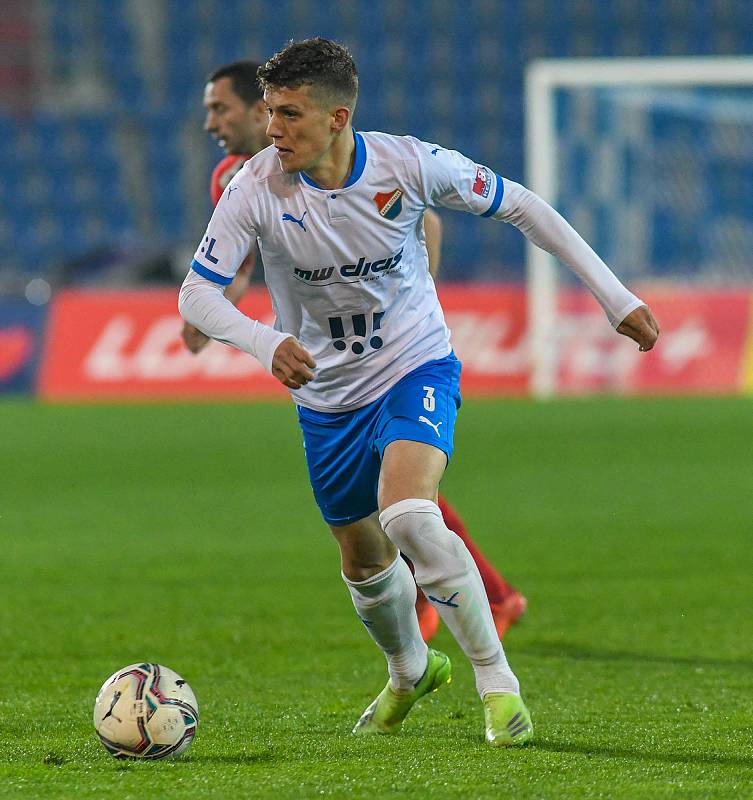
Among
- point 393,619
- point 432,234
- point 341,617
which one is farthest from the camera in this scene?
point 341,617

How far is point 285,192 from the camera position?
13.3 feet

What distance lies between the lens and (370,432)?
13.8 ft

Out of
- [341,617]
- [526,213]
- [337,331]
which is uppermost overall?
[526,213]

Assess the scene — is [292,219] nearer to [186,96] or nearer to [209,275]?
[209,275]

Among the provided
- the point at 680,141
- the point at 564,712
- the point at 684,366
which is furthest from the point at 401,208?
the point at 680,141

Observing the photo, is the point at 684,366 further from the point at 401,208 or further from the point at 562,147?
the point at 401,208

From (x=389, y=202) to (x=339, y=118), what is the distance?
26cm

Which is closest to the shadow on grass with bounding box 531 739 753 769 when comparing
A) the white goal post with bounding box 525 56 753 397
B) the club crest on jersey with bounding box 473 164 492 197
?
the club crest on jersey with bounding box 473 164 492 197

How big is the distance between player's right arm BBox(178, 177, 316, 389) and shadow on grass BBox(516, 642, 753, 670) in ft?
6.07

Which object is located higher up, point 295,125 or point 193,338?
point 295,125

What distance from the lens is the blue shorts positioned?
13.3ft

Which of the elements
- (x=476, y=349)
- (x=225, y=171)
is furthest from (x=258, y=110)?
(x=476, y=349)

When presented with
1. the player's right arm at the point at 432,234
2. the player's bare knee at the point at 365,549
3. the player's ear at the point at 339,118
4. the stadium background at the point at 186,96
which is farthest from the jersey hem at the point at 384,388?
the stadium background at the point at 186,96

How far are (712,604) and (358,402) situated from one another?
2.61 meters
